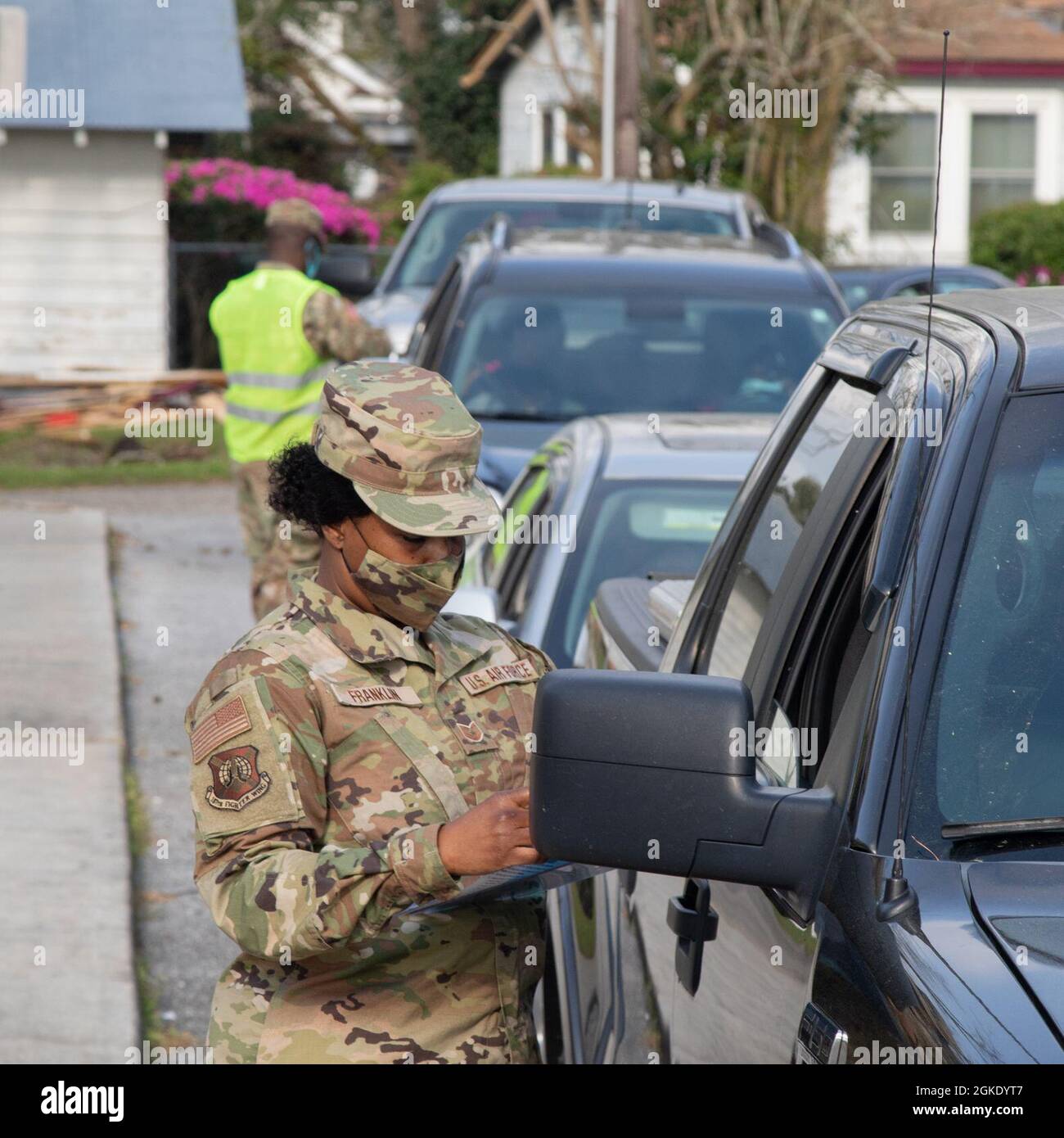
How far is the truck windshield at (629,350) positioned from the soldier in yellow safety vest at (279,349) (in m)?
0.77

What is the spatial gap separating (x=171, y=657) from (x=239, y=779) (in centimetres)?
762

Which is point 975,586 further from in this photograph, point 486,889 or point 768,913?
point 486,889

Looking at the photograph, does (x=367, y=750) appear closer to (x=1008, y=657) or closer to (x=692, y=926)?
(x=692, y=926)

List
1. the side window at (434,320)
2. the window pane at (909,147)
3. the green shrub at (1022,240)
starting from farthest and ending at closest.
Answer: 1. the window pane at (909,147)
2. the green shrub at (1022,240)
3. the side window at (434,320)

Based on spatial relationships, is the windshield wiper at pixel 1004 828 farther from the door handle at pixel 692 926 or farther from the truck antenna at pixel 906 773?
the door handle at pixel 692 926

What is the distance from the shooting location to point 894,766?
2.13 metres

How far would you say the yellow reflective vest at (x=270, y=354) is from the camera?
8180 mm

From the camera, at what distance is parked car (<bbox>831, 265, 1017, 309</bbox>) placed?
52.5 feet

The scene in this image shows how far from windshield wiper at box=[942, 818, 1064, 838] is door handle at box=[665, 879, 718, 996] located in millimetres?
626

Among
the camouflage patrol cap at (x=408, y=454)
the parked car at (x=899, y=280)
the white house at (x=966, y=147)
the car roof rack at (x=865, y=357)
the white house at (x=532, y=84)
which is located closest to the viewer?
the camouflage patrol cap at (x=408, y=454)

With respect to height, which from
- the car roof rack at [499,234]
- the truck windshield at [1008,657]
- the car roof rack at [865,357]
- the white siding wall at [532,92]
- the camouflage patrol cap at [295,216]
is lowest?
the truck windshield at [1008,657]

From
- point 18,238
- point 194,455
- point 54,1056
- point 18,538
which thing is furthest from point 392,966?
point 18,238

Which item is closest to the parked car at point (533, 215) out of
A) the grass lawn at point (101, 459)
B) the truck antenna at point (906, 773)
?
the grass lawn at point (101, 459)

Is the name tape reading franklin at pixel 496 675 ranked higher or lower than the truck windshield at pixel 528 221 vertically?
lower
